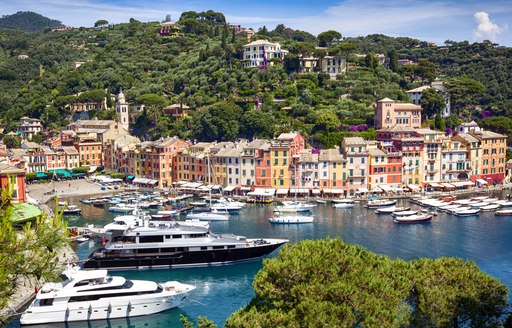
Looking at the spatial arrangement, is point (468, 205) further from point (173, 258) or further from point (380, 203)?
point (173, 258)

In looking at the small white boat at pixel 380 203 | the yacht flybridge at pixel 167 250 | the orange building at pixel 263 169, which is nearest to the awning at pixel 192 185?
the orange building at pixel 263 169

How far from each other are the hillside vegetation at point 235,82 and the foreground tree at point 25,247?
2454 inches

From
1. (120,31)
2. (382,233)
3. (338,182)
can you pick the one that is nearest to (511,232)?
(382,233)

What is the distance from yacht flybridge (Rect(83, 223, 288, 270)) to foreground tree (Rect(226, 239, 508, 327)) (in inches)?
707

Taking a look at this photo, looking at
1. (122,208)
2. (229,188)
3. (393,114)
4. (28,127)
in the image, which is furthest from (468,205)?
(28,127)

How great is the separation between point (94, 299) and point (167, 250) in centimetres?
943

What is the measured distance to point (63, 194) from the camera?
68.2 m

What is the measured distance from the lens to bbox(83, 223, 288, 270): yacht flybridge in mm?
38719

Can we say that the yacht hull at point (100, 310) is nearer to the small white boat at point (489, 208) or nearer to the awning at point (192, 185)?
the small white boat at point (489, 208)

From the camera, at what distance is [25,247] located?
13773 millimetres

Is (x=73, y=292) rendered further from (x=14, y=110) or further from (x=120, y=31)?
(x=120, y=31)

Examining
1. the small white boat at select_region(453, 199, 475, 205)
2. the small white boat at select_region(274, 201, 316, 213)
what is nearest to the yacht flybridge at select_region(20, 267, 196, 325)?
the small white boat at select_region(274, 201, 316, 213)

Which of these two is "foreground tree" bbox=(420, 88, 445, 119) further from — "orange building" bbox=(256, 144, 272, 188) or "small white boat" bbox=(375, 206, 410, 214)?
"small white boat" bbox=(375, 206, 410, 214)

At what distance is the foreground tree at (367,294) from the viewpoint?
62.9 ft
